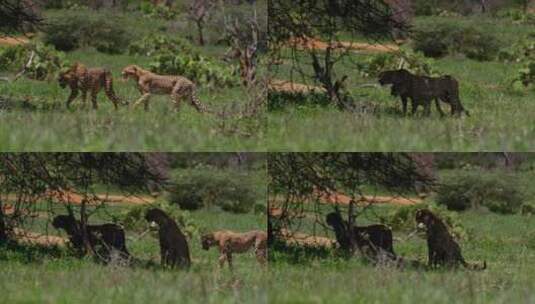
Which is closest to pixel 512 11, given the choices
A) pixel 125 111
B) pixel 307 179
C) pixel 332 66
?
pixel 332 66

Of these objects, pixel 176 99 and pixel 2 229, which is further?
pixel 176 99

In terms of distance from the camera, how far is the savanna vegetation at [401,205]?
11.8 m

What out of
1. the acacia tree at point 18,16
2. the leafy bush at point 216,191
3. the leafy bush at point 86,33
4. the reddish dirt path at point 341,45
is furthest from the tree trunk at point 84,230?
the reddish dirt path at point 341,45

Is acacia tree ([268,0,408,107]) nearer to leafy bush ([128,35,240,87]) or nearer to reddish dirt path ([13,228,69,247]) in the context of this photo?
leafy bush ([128,35,240,87])

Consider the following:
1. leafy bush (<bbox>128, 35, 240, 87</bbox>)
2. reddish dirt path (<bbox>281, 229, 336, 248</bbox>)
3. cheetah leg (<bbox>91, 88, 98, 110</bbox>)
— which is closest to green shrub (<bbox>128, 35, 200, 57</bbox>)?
leafy bush (<bbox>128, 35, 240, 87</bbox>)

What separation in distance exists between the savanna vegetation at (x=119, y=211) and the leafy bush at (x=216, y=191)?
14mm

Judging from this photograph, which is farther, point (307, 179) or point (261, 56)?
point (261, 56)

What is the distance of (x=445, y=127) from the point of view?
11.8 meters

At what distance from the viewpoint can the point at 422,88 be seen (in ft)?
41.4

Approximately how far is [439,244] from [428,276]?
28.8 inches

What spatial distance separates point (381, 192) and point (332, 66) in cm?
147

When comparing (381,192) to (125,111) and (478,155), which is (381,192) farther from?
(125,111)

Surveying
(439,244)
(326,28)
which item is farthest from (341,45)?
(439,244)

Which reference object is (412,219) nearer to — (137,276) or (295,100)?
(295,100)
